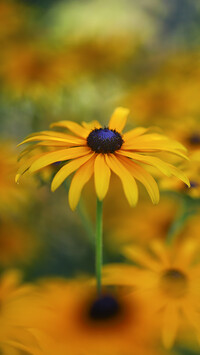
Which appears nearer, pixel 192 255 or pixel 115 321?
pixel 115 321

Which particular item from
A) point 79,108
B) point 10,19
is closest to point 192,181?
point 79,108

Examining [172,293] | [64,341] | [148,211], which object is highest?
[148,211]

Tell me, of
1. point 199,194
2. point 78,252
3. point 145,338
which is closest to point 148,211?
point 78,252

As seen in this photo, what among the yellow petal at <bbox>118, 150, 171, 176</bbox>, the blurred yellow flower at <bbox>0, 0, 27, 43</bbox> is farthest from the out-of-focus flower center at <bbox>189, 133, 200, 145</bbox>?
the blurred yellow flower at <bbox>0, 0, 27, 43</bbox>

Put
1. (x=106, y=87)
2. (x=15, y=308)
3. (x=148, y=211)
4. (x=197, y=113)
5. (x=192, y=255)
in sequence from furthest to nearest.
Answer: (x=106, y=87)
(x=197, y=113)
(x=148, y=211)
(x=192, y=255)
(x=15, y=308)

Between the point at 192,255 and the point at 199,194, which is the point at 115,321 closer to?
the point at 192,255

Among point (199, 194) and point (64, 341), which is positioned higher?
point (199, 194)
